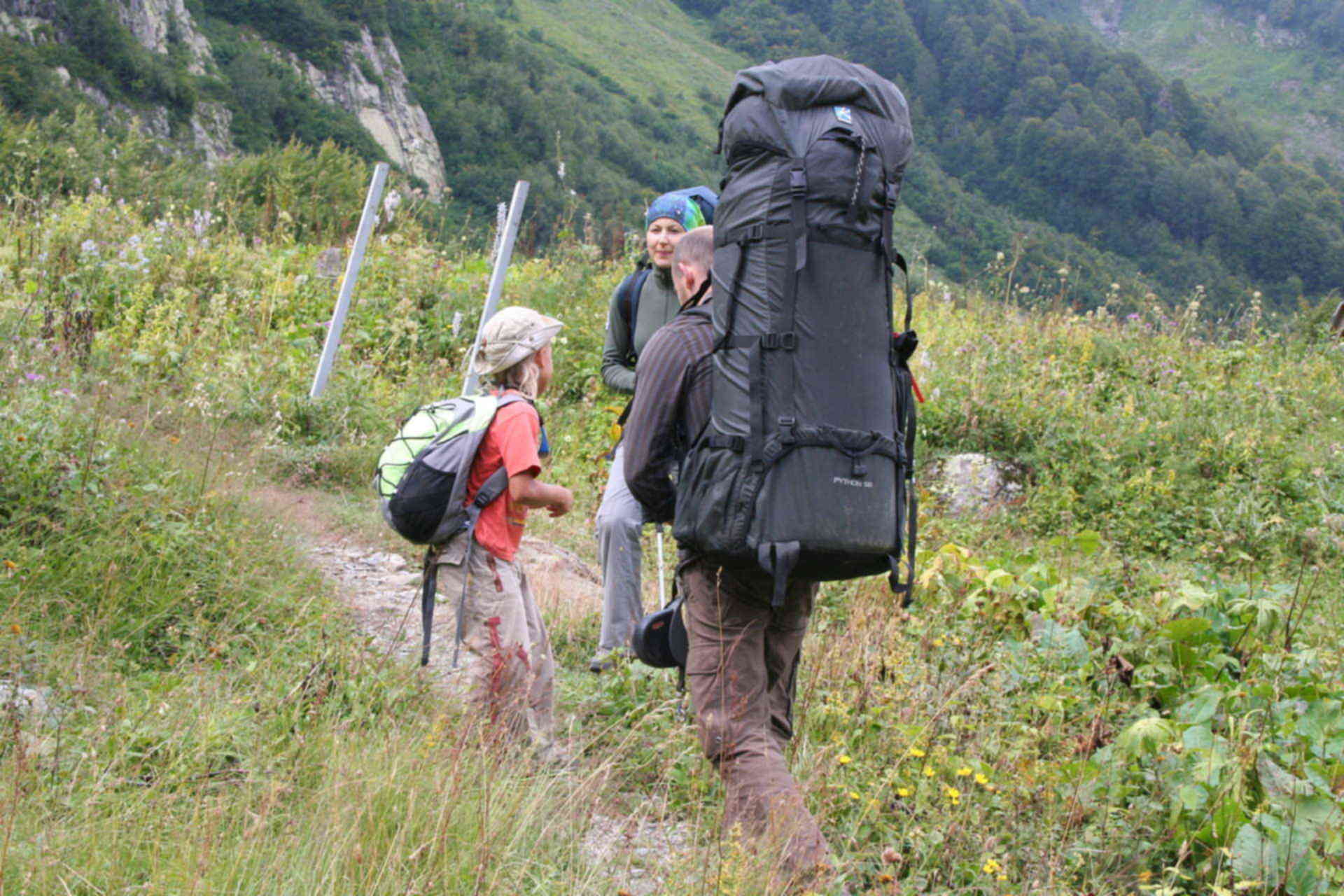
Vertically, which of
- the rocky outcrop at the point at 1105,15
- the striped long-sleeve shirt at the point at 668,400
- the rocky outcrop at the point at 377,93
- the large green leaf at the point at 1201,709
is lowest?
the rocky outcrop at the point at 377,93

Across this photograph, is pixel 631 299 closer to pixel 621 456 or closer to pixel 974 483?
pixel 621 456

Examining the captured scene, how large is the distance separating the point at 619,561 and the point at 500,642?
112 cm

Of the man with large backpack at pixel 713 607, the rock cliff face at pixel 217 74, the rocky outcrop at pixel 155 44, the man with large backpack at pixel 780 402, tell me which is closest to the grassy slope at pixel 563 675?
the man with large backpack at pixel 713 607

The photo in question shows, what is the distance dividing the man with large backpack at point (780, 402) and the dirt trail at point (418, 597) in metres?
0.34

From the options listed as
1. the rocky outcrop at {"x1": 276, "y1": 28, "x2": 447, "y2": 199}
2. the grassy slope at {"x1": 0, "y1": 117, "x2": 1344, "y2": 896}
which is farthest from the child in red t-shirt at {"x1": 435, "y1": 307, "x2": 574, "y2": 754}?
the rocky outcrop at {"x1": 276, "y1": 28, "x2": 447, "y2": 199}

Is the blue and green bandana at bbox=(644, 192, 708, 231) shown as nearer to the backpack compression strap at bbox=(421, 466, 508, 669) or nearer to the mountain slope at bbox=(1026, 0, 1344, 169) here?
the backpack compression strap at bbox=(421, 466, 508, 669)

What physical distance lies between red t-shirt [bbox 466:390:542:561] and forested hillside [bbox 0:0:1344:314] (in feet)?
37.8

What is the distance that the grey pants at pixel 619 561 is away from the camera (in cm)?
459

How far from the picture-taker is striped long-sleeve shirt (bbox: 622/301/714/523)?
301cm

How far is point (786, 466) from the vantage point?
2.77 meters

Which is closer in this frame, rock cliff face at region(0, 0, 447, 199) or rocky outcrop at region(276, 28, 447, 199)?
rock cliff face at region(0, 0, 447, 199)

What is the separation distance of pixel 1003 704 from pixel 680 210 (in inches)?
92.7

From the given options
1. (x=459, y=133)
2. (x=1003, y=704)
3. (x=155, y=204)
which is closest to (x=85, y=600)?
(x=1003, y=704)

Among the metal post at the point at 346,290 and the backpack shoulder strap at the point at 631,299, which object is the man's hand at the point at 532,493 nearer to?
the backpack shoulder strap at the point at 631,299
